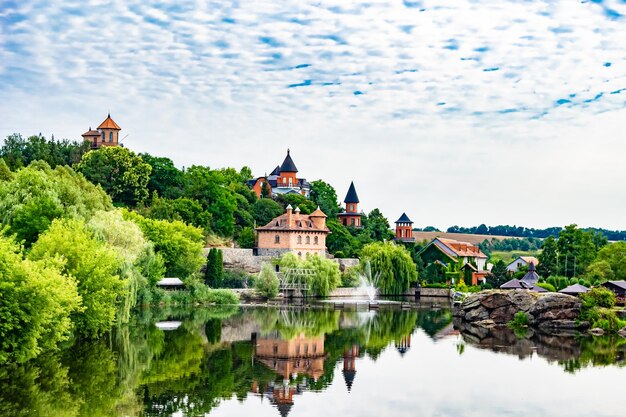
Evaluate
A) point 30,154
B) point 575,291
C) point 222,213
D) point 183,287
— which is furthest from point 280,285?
point 30,154

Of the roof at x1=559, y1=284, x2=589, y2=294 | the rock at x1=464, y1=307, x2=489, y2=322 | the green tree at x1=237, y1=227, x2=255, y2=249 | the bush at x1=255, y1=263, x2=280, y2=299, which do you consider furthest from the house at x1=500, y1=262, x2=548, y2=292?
the green tree at x1=237, y1=227, x2=255, y2=249

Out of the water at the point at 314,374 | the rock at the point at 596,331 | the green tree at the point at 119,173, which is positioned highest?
the green tree at the point at 119,173

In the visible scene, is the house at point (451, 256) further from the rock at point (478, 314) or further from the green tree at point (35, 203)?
the green tree at point (35, 203)

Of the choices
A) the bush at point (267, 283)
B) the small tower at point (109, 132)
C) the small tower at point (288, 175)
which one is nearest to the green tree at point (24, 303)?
the bush at point (267, 283)

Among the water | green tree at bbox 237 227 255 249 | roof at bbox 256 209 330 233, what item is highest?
roof at bbox 256 209 330 233

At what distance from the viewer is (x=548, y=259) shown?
210ft

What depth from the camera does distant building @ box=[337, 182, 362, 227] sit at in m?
87.4

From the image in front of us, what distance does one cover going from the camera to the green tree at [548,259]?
209ft

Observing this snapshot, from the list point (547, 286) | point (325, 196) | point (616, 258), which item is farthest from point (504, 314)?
point (325, 196)

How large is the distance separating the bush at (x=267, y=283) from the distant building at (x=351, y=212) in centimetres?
2962

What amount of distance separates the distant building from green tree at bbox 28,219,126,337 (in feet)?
190

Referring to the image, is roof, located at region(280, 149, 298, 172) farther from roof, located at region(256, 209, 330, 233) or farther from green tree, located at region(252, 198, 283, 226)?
roof, located at region(256, 209, 330, 233)

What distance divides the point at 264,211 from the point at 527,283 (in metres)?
27.9

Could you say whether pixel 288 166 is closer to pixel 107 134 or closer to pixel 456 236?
pixel 107 134
